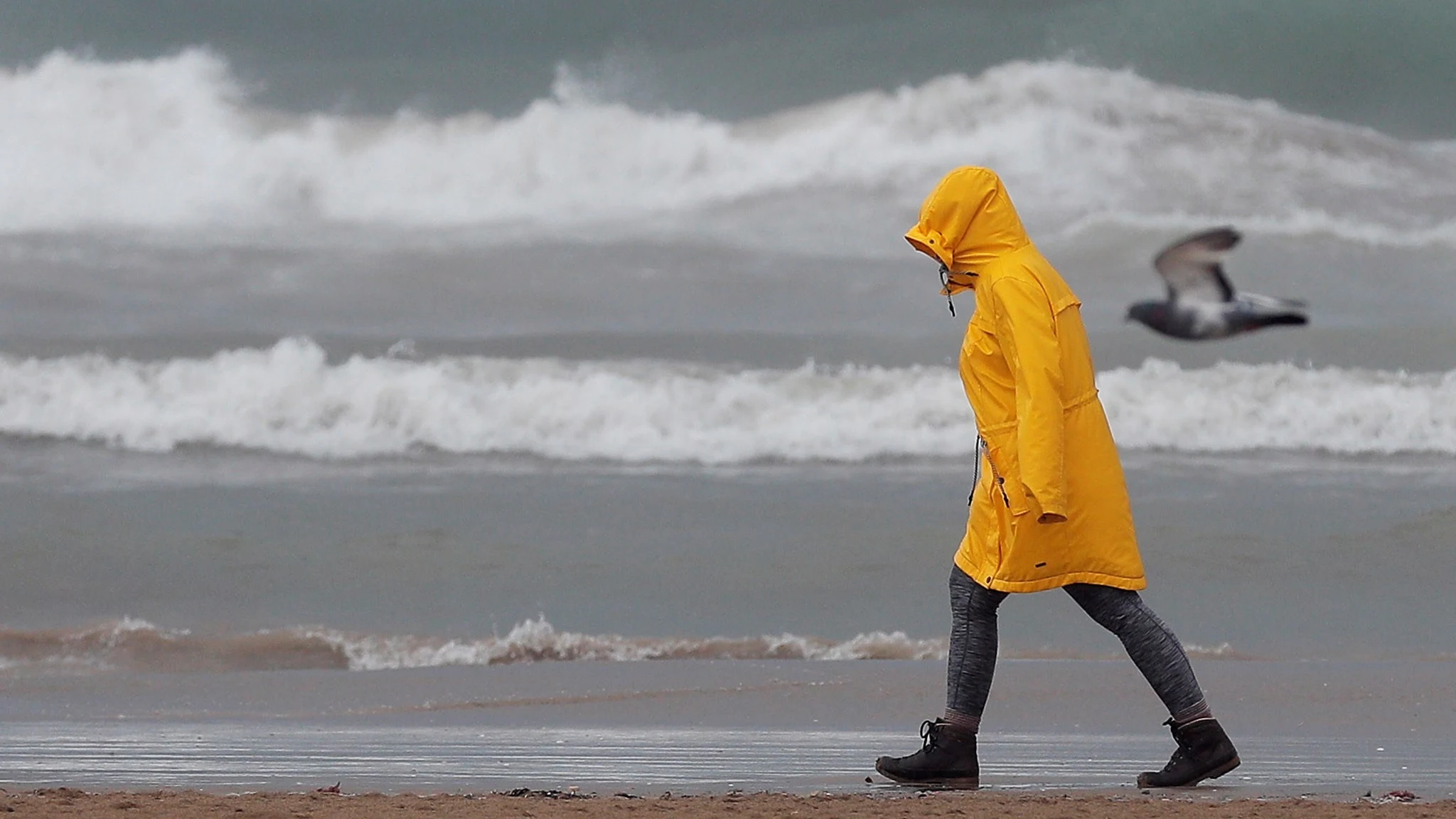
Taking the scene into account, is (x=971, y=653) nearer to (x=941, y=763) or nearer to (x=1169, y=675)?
(x=941, y=763)

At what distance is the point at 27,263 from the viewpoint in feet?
41.8

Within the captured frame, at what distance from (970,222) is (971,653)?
3.18 feet

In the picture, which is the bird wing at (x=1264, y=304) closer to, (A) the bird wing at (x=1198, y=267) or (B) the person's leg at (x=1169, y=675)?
(A) the bird wing at (x=1198, y=267)

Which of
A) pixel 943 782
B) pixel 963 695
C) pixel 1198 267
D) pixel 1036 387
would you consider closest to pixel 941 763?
pixel 943 782

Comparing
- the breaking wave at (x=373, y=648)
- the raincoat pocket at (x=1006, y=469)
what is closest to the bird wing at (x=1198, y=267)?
the raincoat pocket at (x=1006, y=469)

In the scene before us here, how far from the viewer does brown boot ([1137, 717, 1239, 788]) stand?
3.68 m

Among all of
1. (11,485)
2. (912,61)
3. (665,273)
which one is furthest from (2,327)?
(912,61)

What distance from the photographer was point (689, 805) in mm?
3277

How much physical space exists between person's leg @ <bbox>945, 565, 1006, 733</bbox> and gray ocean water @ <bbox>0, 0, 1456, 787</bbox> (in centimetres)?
34

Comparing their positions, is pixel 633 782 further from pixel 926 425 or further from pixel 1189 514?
pixel 926 425

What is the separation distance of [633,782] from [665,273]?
31.4ft

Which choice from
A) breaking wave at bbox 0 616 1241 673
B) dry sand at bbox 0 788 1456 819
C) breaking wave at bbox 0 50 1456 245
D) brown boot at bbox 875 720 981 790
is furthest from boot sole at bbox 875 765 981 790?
breaking wave at bbox 0 50 1456 245

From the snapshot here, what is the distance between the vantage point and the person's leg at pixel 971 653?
3875 mm

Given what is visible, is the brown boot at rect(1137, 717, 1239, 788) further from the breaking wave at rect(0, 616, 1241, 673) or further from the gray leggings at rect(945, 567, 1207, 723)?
the breaking wave at rect(0, 616, 1241, 673)
